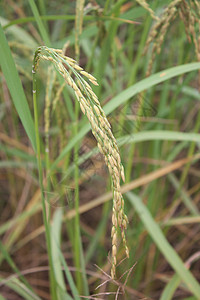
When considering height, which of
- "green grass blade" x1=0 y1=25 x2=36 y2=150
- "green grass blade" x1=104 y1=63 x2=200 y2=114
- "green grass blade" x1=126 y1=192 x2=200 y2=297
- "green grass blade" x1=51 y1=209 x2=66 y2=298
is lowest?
"green grass blade" x1=126 y1=192 x2=200 y2=297

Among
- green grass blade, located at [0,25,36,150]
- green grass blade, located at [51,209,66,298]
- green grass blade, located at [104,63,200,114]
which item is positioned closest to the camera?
green grass blade, located at [0,25,36,150]

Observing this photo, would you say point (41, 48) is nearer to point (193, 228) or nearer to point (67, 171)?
point (67, 171)

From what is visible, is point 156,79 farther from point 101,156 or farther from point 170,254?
point 170,254

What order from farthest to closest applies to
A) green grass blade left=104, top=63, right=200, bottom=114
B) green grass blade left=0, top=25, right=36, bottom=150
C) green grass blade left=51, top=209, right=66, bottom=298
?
green grass blade left=51, top=209, right=66, bottom=298
green grass blade left=104, top=63, right=200, bottom=114
green grass blade left=0, top=25, right=36, bottom=150

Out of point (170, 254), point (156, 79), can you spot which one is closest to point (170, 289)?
point (170, 254)

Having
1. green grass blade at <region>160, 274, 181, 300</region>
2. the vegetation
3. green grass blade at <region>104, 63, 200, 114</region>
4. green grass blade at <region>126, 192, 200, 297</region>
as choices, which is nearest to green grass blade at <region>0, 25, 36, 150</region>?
the vegetation

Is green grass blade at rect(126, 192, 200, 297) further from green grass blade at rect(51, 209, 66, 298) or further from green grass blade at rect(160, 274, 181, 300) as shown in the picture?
green grass blade at rect(51, 209, 66, 298)

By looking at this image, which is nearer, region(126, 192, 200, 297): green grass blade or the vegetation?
the vegetation

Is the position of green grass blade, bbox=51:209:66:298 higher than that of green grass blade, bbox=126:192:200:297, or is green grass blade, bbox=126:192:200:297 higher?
green grass blade, bbox=51:209:66:298
